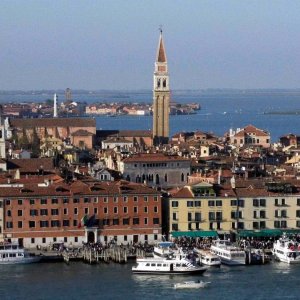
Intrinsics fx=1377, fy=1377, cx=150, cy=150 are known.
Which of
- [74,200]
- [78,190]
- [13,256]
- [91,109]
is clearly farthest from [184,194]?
[91,109]

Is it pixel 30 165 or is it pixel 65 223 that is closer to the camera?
pixel 65 223

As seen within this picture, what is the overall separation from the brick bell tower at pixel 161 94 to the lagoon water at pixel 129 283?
3208 centimetres

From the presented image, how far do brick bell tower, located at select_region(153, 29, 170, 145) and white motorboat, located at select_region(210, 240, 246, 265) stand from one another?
31.2m

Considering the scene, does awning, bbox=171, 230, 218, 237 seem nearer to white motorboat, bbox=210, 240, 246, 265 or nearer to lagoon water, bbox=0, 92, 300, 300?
white motorboat, bbox=210, 240, 246, 265

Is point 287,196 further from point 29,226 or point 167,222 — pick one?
point 29,226

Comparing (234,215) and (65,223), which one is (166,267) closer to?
(65,223)

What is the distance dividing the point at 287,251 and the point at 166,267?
2.47 meters

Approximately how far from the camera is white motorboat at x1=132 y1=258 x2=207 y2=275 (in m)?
23.7

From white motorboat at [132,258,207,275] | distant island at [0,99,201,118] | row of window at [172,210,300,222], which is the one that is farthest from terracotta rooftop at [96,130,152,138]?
distant island at [0,99,201,118]

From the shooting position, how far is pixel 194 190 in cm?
2766

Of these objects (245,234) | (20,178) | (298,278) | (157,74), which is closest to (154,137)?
(157,74)

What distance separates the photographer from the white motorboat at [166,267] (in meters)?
23.7

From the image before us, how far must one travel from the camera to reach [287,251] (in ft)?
82.1

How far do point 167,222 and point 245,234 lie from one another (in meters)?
1.58
